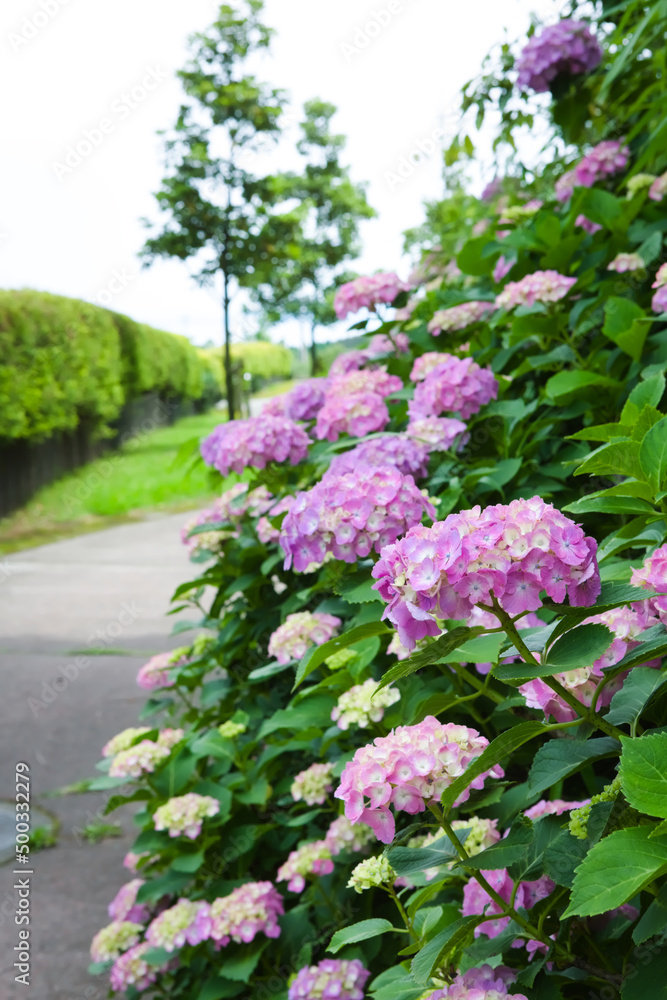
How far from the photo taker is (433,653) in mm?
810

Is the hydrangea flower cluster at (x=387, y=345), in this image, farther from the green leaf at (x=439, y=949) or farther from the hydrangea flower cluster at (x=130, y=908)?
the green leaf at (x=439, y=949)

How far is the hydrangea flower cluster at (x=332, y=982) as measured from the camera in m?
1.46

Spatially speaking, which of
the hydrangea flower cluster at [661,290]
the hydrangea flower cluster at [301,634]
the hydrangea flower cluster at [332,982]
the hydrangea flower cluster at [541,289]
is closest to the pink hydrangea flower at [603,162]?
the hydrangea flower cluster at [541,289]

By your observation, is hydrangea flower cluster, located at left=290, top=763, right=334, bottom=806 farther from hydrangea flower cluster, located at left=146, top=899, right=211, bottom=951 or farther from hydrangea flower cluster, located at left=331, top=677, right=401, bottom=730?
hydrangea flower cluster, located at left=146, top=899, right=211, bottom=951

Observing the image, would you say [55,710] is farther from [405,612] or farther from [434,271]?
[405,612]

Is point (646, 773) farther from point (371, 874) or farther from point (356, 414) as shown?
point (356, 414)

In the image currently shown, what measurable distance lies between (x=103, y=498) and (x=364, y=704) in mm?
11883

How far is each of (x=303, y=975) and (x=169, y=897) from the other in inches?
39.7

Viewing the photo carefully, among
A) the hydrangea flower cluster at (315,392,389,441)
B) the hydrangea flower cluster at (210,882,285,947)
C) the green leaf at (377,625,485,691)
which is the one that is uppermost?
the hydrangea flower cluster at (315,392,389,441)

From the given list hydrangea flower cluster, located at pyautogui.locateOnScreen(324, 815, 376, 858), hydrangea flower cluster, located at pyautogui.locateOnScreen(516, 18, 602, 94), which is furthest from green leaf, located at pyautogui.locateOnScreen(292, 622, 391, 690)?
hydrangea flower cluster, located at pyautogui.locateOnScreen(516, 18, 602, 94)

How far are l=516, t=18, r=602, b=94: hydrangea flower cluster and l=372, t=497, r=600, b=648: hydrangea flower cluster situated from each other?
2.57 m
